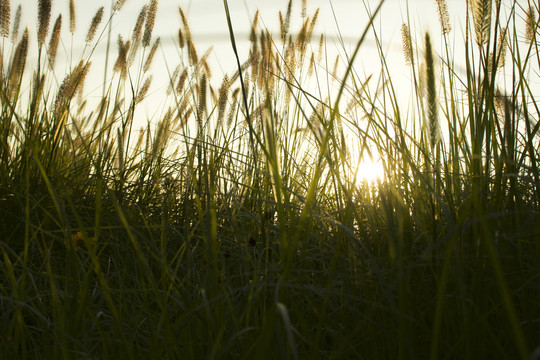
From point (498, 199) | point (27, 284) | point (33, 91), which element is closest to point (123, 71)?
point (33, 91)

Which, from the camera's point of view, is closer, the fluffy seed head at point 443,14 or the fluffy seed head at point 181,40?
the fluffy seed head at point 443,14

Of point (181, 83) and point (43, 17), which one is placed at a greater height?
point (43, 17)

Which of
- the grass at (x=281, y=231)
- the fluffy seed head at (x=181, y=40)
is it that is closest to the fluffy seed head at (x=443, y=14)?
the grass at (x=281, y=231)

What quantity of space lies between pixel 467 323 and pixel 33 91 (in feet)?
6.48

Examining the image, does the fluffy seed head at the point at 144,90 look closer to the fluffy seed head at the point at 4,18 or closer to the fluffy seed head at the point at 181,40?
the fluffy seed head at the point at 181,40

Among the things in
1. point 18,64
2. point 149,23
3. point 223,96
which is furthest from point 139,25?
point 223,96

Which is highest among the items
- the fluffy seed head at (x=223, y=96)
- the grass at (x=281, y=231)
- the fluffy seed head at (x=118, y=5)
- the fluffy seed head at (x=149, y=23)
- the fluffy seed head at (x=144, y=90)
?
the fluffy seed head at (x=118, y=5)

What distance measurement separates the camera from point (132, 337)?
861 mm

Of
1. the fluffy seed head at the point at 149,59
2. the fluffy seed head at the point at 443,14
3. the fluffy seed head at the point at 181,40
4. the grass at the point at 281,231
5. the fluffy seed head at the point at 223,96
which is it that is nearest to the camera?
the grass at the point at 281,231

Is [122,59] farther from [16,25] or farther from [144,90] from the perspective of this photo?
[16,25]

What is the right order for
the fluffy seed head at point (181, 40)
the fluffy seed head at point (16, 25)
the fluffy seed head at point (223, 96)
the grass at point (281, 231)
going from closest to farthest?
the grass at point (281, 231) → the fluffy seed head at point (223, 96) → the fluffy seed head at point (181, 40) → the fluffy seed head at point (16, 25)

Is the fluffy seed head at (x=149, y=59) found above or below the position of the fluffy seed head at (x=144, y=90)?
above

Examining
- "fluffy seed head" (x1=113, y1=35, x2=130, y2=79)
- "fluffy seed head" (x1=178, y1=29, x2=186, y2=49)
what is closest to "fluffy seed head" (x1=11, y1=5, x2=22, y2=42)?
"fluffy seed head" (x1=113, y1=35, x2=130, y2=79)

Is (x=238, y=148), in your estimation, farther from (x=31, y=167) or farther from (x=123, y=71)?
(x=31, y=167)
